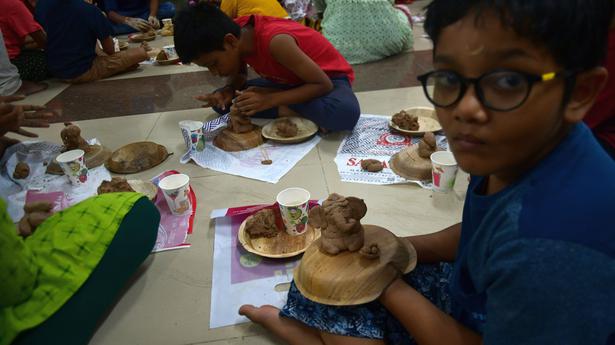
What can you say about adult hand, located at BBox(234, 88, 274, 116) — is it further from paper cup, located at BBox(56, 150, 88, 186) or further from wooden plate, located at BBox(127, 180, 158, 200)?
paper cup, located at BBox(56, 150, 88, 186)

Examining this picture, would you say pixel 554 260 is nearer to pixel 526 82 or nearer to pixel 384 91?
pixel 526 82

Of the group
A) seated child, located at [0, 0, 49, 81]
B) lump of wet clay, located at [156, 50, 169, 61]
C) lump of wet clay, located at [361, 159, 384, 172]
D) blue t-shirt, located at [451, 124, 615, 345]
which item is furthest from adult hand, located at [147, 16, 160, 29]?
blue t-shirt, located at [451, 124, 615, 345]

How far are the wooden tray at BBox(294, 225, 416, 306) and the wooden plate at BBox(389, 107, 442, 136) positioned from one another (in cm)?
118

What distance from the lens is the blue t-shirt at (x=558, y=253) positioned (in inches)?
22.9

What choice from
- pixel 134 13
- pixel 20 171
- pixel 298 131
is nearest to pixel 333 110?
pixel 298 131

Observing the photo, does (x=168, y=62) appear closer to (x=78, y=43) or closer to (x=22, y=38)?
(x=78, y=43)

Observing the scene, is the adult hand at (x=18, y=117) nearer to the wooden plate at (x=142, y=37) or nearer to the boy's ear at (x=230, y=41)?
the boy's ear at (x=230, y=41)

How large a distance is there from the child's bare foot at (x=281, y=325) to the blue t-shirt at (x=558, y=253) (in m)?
0.55

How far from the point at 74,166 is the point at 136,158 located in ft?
0.98

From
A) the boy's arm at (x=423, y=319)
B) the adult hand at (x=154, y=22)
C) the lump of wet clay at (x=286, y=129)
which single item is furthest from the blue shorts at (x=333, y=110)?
the adult hand at (x=154, y=22)

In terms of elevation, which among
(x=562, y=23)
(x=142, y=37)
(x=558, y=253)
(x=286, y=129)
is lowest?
(x=142, y=37)

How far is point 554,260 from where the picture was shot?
0.58 meters

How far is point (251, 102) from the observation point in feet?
7.29

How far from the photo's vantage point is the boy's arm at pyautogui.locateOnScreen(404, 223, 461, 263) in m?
1.10
